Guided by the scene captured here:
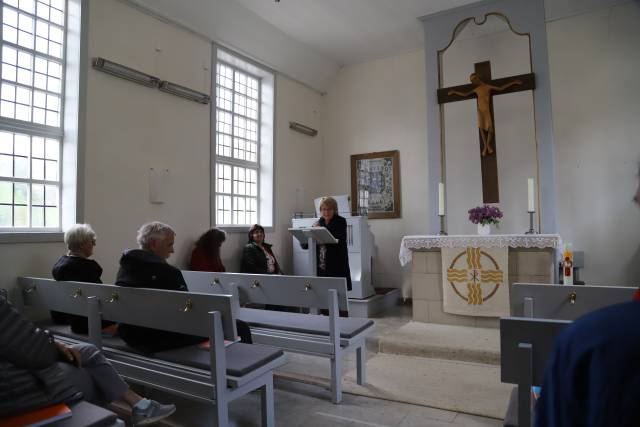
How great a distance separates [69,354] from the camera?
71.4 inches

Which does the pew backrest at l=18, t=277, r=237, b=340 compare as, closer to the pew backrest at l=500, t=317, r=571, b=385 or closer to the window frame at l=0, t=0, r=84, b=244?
the pew backrest at l=500, t=317, r=571, b=385

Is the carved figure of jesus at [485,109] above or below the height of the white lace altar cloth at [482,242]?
above

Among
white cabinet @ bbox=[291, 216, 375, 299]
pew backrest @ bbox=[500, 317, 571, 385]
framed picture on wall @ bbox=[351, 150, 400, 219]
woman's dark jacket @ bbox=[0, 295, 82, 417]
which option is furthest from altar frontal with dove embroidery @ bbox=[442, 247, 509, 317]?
woman's dark jacket @ bbox=[0, 295, 82, 417]

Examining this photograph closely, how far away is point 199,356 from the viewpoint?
2273 millimetres

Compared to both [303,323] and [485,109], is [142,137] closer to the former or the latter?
[303,323]

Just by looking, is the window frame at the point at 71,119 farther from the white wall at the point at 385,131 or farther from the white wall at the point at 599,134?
the white wall at the point at 599,134

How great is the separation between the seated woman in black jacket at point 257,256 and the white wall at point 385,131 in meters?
2.01

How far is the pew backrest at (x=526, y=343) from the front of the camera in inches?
52.1

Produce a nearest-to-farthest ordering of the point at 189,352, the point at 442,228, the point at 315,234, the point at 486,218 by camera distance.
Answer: the point at 189,352 → the point at 315,234 → the point at 486,218 → the point at 442,228

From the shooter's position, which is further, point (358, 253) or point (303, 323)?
point (358, 253)

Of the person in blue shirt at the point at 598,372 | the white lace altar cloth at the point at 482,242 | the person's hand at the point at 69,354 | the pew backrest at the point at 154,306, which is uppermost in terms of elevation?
the white lace altar cloth at the point at 482,242

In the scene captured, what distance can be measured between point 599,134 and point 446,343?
3582 millimetres

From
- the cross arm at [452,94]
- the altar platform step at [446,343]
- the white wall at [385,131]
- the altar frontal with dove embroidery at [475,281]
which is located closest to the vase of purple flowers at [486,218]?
the altar frontal with dove embroidery at [475,281]

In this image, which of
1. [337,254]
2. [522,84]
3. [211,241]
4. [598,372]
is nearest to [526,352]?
[598,372]
